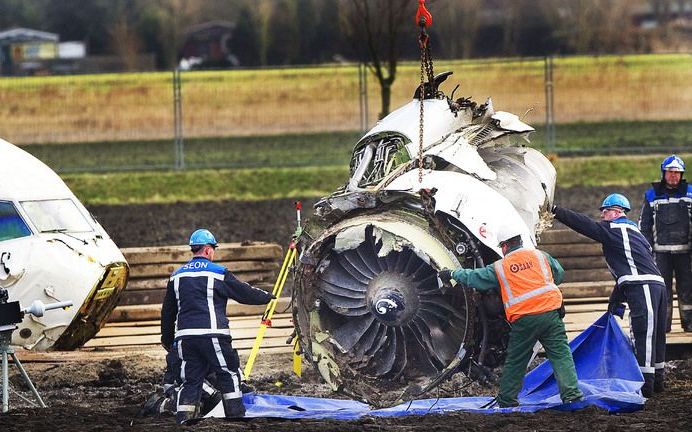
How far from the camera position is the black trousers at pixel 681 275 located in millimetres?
15961

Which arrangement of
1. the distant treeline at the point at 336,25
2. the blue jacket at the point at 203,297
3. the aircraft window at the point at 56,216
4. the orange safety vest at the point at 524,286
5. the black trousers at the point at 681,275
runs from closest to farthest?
1. the orange safety vest at the point at 524,286
2. the blue jacket at the point at 203,297
3. the aircraft window at the point at 56,216
4. the black trousers at the point at 681,275
5. the distant treeline at the point at 336,25

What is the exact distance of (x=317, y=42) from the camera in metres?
42.8

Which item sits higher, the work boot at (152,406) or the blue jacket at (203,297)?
the blue jacket at (203,297)

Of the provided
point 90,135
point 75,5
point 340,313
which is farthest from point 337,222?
point 75,5

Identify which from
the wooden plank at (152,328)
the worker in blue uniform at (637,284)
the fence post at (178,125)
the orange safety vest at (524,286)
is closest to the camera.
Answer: the orange safety vest at (524,286)

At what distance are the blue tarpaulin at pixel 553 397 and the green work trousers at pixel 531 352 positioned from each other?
14 centimetres

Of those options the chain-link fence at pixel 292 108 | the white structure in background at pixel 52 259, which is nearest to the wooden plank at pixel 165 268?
the white structure in background at pixel 52 259

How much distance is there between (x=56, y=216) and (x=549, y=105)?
1894 centimetres

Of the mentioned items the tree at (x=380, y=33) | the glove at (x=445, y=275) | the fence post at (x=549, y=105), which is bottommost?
the glove at (x=445, y=275)

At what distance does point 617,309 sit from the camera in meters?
14.1

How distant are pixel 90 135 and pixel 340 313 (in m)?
21.6

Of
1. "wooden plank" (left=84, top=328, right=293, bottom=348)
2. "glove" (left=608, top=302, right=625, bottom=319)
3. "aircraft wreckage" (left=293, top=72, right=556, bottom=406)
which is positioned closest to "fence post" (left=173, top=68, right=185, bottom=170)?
"wooden plank" (left=84, top=328, right=293, bottom=348)

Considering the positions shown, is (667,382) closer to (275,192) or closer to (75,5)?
(275,192)

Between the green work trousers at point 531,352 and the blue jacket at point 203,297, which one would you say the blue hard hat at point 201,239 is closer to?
the blue jacket at point 203,297
